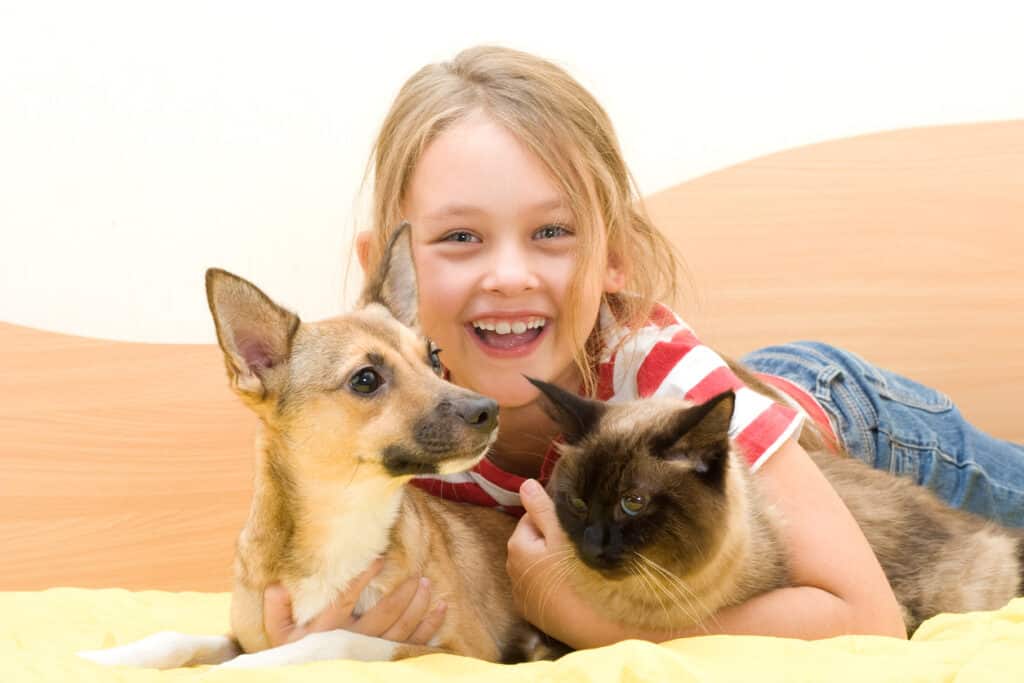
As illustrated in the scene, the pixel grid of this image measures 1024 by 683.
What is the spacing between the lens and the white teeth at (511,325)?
2414mm

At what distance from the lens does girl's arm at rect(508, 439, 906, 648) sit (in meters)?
1.92

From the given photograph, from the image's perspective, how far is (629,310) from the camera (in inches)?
104

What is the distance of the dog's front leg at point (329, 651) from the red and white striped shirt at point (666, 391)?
65 cm

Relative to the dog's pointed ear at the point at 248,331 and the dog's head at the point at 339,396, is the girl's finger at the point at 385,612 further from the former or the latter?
the dog's pointed ear at the point at 248,331

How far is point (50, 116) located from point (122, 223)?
1.27 feet

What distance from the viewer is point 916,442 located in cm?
284

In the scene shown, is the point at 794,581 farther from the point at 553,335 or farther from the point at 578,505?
the point at 553,335

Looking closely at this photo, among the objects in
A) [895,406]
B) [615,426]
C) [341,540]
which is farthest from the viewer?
[895,406]

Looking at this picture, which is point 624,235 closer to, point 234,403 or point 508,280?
point 508,280

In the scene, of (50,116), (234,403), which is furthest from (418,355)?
(50,116)

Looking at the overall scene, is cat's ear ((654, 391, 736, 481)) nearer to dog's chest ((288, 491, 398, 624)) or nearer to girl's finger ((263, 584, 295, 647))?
dog's chest ((288, 491, 398, 624))

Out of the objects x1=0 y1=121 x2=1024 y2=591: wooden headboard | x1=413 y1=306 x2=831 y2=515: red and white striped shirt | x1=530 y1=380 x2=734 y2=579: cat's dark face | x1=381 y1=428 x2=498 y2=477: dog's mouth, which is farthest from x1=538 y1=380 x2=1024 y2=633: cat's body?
x1=0 y1=121 x2=1024 y2=591: wooden headboard

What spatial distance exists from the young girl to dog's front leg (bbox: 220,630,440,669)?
5 cm

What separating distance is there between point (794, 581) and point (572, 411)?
1.88 ft
